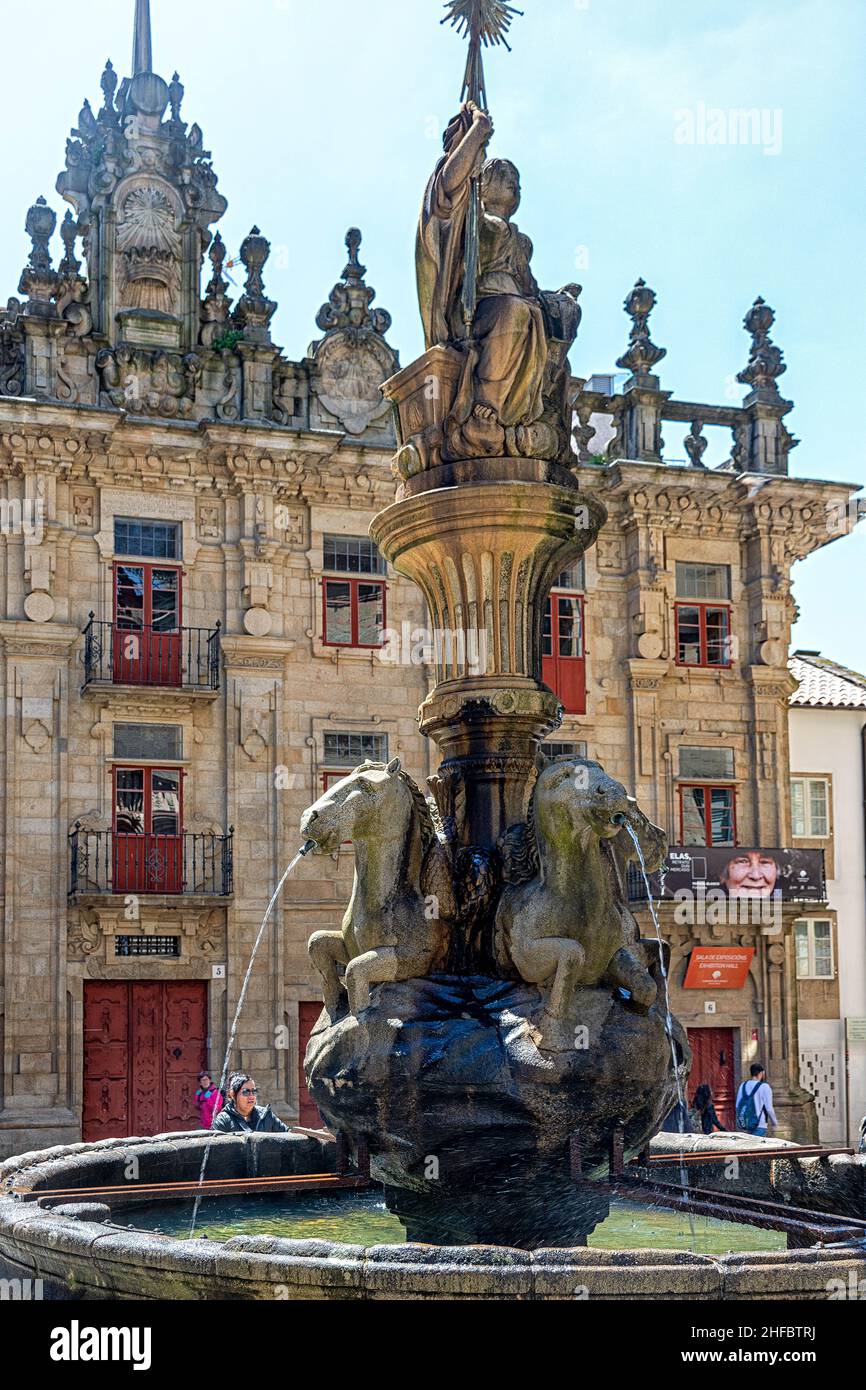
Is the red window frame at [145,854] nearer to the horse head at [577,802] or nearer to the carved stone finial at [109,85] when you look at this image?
the carved stone finial at [109,85]

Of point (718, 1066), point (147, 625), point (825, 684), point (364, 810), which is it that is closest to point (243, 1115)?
point (364, 810)

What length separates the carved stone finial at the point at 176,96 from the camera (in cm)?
3108

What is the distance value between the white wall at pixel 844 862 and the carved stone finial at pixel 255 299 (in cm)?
1463

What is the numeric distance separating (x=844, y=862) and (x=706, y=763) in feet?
Answer: 20.0

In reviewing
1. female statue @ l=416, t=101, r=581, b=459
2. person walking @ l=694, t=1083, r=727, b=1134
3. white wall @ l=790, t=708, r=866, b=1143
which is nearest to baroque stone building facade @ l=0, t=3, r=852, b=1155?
white wall @ l=790, t=708, r=866, b=1143

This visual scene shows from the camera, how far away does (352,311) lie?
3108 centimetres

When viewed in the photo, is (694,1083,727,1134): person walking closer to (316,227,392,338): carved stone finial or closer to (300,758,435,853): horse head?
(316,227,392,338): carved stone finial

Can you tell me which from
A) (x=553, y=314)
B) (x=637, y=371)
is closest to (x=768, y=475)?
(x=637, y=371)

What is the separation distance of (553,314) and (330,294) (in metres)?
21.5

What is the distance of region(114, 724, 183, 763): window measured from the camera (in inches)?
1113

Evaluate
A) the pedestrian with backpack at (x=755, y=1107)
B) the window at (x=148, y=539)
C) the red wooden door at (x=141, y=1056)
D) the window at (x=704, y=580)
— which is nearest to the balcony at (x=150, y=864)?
the red wooden door at (x=141, y=1056)

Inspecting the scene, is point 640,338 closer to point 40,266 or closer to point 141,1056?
point 40,266

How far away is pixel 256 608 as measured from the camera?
29266 mm

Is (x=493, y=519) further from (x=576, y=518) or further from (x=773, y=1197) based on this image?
(x=773, y=1197)
